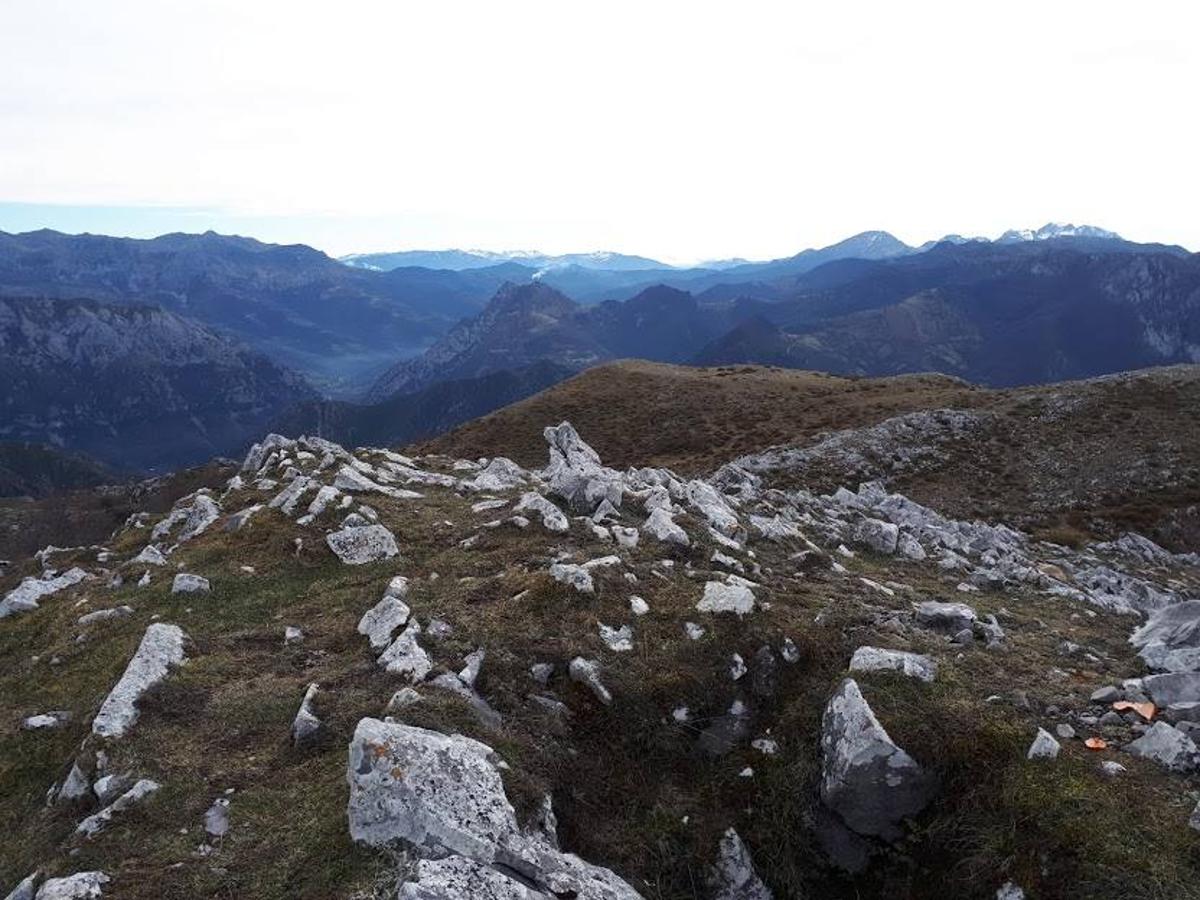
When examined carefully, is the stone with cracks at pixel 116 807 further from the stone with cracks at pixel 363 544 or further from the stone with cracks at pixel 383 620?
the stone with cracks at pixel 363 544

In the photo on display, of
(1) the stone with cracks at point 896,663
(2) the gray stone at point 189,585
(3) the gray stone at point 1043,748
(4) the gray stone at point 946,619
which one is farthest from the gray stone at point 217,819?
(4) the gray stone at point 946,619

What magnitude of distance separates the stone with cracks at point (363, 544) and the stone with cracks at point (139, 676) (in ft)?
17.9

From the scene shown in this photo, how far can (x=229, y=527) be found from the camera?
85.9 feet

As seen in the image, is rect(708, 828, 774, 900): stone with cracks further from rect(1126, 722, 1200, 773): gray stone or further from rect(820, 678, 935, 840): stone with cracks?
rect(1126, 722, 1200, 773): gray stone

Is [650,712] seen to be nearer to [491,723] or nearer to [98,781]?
[491,723]

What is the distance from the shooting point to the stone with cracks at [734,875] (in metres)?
12.4

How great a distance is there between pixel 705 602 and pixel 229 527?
58.4 ft

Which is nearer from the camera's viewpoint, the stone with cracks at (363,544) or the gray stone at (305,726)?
the gray stone at (305,726)

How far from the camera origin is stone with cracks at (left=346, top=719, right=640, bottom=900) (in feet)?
31.2

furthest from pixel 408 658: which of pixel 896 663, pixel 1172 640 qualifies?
pixel 1172 640

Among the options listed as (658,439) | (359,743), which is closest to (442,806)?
(359,743)

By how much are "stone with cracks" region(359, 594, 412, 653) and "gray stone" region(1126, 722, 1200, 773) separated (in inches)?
545

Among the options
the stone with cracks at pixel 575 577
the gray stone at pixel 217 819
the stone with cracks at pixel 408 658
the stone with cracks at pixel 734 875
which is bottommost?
the stone with cracks at pixel 734 875

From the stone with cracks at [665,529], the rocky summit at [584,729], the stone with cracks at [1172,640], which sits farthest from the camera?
the stone with cracks at [665,529]
